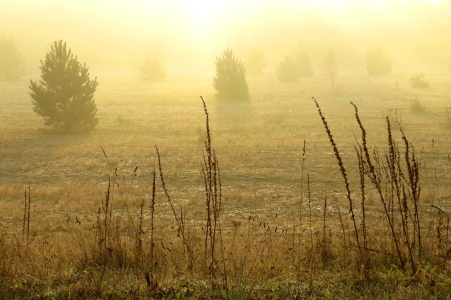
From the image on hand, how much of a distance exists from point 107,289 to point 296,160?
1433cm

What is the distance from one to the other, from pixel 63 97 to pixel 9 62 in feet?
106

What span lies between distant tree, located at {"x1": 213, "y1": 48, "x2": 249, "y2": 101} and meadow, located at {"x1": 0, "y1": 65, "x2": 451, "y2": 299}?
5.49 ft

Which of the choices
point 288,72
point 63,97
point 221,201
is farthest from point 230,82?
point 221,201

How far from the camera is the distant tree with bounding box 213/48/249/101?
3766cm

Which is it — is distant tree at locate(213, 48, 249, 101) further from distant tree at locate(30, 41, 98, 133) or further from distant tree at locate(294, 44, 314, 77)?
distant tree at locate(294, 44, 314, 77)

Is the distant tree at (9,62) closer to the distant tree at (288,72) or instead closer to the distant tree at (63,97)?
the distant tree at (63,97)

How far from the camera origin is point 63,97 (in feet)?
82.4

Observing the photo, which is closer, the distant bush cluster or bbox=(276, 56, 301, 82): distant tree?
the distant bush cluster

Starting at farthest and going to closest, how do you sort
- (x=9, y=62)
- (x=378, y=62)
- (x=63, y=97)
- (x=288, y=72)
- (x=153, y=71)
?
1. (x=378, y=62)
2. (x=153, y=71)
3. (x=9, y=62)
4. (x=288, y=72)
5. (x=63, y=97)

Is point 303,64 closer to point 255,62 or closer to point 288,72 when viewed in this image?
point 255,62

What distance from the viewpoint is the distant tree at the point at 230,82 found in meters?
37.7

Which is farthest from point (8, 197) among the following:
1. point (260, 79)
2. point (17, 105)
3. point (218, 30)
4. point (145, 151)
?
point (218, 30)

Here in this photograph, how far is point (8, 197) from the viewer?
480 inches

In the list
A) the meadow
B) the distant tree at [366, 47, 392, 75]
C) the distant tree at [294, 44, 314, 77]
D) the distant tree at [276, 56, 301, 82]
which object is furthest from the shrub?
the distant tree at [366, 47, 392, 75]
